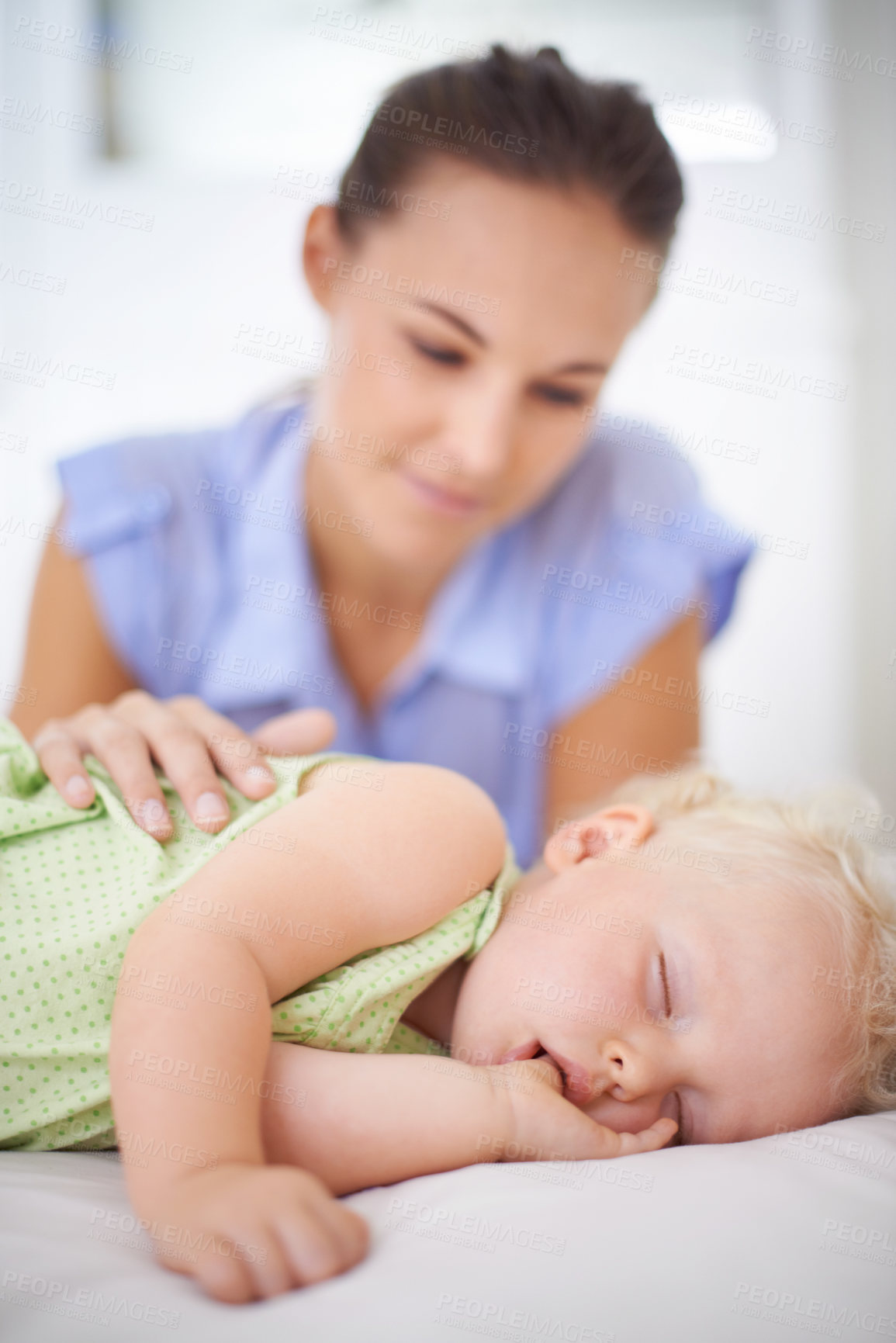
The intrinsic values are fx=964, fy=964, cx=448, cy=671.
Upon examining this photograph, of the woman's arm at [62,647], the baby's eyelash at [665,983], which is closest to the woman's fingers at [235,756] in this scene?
the baby's eyelash at [665,983]

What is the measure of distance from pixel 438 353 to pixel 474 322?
7 cm

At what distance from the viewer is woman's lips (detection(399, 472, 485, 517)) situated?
158 cm

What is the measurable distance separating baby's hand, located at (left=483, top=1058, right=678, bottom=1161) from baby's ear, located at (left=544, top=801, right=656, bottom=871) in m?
0.24

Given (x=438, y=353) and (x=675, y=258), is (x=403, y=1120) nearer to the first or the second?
(x=438, y=353)

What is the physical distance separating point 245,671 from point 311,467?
386mm

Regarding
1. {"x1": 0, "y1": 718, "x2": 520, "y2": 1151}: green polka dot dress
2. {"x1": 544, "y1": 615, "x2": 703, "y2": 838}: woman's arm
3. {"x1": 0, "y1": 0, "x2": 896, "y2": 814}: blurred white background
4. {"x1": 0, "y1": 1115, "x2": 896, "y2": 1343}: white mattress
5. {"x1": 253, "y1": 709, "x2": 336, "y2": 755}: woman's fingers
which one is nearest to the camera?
{"x1": 0, "y1": 1115, "x2": 896, "y2": 1343}: white mattress

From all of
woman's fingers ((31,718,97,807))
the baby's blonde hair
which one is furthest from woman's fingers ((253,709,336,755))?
the baby's blonde hair

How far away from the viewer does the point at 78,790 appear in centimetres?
92

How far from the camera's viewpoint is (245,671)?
1713 mm

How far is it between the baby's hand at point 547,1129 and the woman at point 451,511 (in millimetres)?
785

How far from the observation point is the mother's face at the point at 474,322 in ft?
4.65

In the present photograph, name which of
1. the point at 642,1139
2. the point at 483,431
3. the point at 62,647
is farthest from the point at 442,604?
the point at 642,1139

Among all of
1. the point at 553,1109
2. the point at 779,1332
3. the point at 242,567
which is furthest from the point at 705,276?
the point at 779,1332

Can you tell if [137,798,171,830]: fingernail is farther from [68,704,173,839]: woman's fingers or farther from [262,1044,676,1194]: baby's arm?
[262,1044,676,1194]: baby's arm
